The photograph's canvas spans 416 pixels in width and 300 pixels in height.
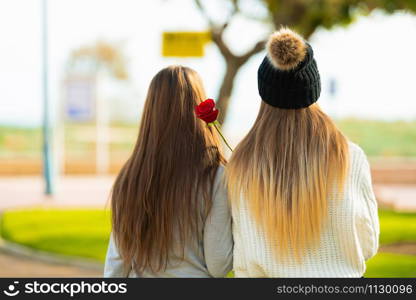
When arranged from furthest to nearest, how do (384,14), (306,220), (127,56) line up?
(127,56) → (384,14) → (306,220)

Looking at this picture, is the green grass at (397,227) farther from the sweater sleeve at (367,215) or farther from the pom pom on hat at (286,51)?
the pom pom on hat at (286,51)

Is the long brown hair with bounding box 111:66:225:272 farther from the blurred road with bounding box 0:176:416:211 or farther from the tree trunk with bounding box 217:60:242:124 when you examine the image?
the blurred road with bounding box 0:176:416:211

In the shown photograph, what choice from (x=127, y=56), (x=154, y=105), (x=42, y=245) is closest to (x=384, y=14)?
(x=42, y=245)

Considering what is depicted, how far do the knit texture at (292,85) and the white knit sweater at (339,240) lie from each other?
24 centimetres

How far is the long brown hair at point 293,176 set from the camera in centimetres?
264

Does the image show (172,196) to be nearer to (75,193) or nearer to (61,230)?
(61,230)

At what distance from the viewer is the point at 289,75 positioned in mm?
2742

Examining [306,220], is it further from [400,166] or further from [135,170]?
[400,166]

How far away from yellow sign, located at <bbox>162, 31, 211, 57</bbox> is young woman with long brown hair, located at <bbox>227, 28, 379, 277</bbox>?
26.6 ft

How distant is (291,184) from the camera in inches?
105

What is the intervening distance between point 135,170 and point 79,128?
20.3 m

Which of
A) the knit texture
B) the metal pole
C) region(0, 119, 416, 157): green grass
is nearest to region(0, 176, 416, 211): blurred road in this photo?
the metal pole

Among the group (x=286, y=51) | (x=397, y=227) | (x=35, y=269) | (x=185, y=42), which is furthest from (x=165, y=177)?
(x=397, y=227)

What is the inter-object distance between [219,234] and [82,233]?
740cm
